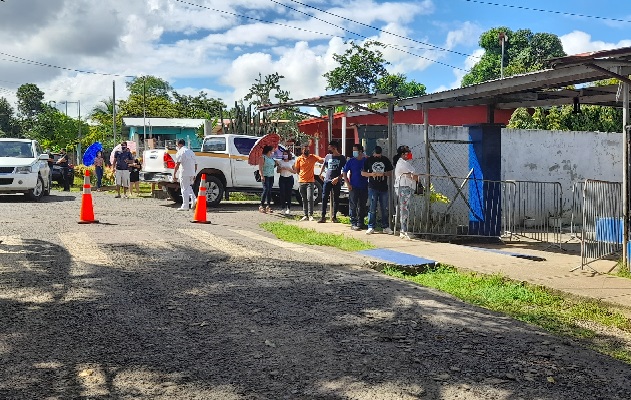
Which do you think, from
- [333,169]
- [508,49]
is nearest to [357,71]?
[508,49]

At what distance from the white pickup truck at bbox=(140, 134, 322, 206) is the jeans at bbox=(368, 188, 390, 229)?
5.23 metres

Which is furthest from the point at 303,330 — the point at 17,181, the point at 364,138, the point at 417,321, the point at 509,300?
the point at 17,181

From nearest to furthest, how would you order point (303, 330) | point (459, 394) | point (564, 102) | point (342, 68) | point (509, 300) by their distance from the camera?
point (459, 394), point (303, 330), point (509, 300), point (564, 102), point (342, 68)

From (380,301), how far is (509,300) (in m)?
1.64

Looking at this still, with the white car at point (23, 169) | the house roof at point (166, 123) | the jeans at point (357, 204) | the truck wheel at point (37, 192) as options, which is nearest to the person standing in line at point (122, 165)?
the white car at point (23, 169)

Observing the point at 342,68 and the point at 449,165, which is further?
the point at 342,68

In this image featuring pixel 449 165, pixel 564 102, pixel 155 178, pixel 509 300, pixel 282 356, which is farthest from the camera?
pixel 155 178

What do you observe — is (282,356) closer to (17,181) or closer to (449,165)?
(449,165)

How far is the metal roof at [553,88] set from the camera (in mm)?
8281

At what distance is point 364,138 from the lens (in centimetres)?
1634

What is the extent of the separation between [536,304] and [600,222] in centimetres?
307

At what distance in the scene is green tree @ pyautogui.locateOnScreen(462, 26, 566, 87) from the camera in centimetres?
5997

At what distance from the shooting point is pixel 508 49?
213ft

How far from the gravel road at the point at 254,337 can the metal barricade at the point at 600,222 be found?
330 cm
